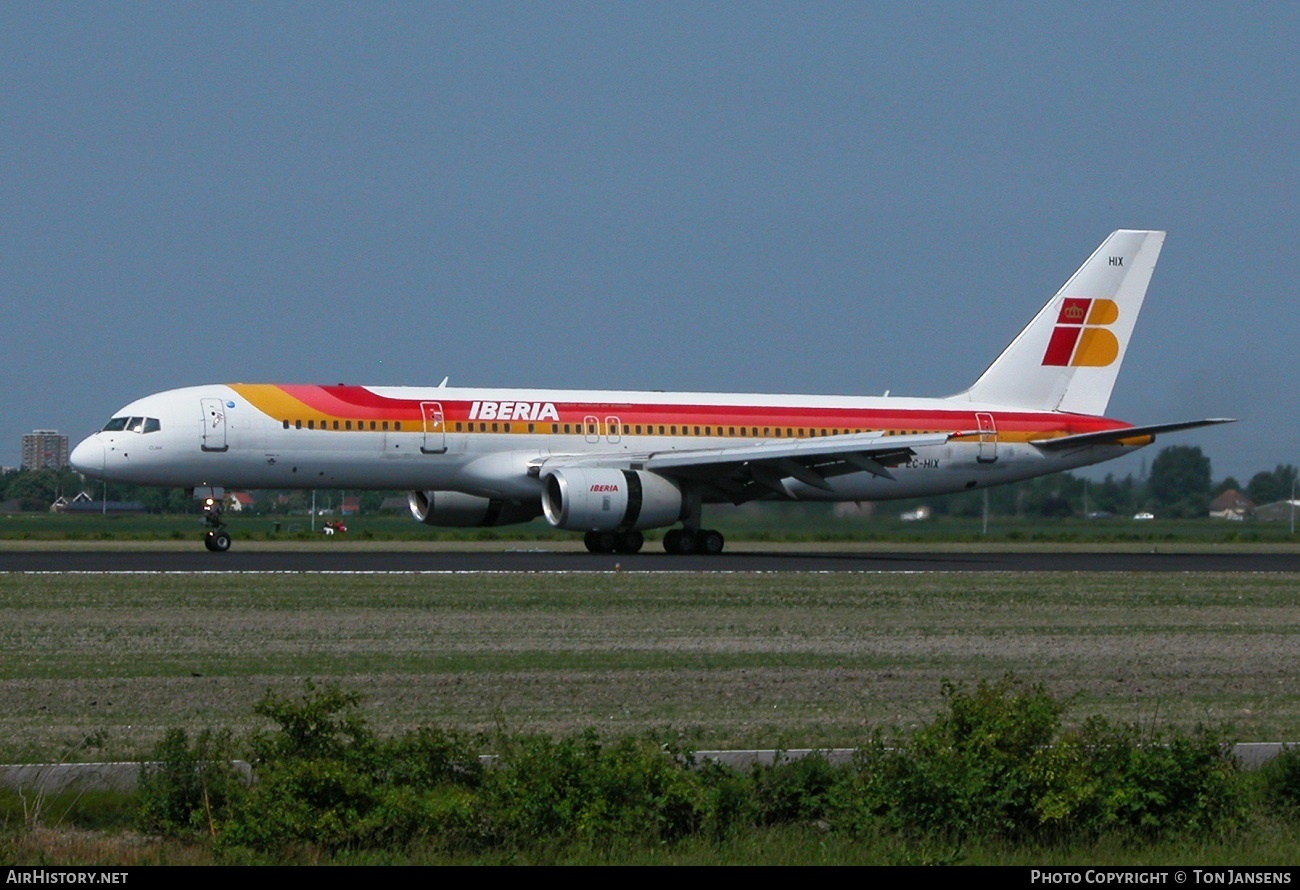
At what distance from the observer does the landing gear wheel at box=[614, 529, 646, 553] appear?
124ft

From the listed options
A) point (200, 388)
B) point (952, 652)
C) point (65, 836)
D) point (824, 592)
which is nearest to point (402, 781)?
point (65, 836)

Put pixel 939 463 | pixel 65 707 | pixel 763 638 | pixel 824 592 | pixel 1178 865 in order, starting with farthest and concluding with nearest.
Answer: pixel 939 463 → pixel 824 592 → pixel 763 638 → pixel 65 707 → pixel 1178 865

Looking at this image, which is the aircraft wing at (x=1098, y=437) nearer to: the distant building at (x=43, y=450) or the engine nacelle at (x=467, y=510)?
the engine nacelle at (x=467, y=510)

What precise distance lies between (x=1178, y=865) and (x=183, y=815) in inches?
207

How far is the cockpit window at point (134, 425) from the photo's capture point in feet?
114

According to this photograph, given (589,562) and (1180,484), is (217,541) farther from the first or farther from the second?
(1180,484)

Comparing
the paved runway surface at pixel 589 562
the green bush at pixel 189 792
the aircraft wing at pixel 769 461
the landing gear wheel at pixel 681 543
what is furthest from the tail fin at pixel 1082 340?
the green bush at pixel 189 792

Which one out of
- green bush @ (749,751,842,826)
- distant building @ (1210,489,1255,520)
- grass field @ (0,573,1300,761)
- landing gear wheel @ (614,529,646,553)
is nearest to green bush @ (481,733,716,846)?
green bush @ (749,751,842,826)

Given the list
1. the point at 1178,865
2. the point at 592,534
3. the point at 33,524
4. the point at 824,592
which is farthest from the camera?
the point at 33,524

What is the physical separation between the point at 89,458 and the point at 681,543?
13.0 m

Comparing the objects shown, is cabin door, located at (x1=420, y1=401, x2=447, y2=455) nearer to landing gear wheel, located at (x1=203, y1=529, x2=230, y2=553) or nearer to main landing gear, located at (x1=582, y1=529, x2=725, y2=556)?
main landing gear, located at (x1=582, y1=529, x2=725, y2=556)

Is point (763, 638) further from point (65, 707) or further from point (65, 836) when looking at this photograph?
point (65, 836)

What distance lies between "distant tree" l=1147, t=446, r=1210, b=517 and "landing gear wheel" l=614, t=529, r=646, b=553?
1840 cm

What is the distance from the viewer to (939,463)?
41781 millimetres
